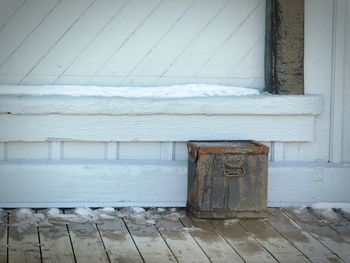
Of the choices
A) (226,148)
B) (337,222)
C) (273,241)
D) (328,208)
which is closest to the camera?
(273,241)

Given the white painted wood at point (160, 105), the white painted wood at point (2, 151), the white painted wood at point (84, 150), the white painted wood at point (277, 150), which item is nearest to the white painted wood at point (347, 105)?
the white painted wood at point (160, 105)

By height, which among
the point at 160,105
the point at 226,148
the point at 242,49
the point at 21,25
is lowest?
the point at 226,148

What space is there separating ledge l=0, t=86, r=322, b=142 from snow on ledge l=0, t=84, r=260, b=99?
0.13ft

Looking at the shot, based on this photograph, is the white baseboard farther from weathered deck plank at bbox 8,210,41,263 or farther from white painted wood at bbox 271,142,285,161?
weathered deck plank at bbox 8,210,41,263

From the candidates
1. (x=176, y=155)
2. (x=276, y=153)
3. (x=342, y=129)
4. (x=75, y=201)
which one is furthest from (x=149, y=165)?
(x=342, y=129)

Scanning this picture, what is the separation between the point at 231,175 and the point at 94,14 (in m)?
1.44

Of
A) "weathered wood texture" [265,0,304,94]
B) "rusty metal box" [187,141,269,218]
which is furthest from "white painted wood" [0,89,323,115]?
"rusty metal box" [187,141,269,218]

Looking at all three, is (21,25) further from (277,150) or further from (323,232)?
(323,232)

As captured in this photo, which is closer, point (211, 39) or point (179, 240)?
point (179, 240)

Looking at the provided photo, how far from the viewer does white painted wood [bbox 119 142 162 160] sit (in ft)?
17.2

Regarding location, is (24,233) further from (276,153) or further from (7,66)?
(276,153)

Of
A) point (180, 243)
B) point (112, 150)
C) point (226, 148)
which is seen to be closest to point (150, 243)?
point (180, 243)

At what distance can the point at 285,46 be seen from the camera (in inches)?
206

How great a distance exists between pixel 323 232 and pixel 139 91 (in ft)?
5.10
